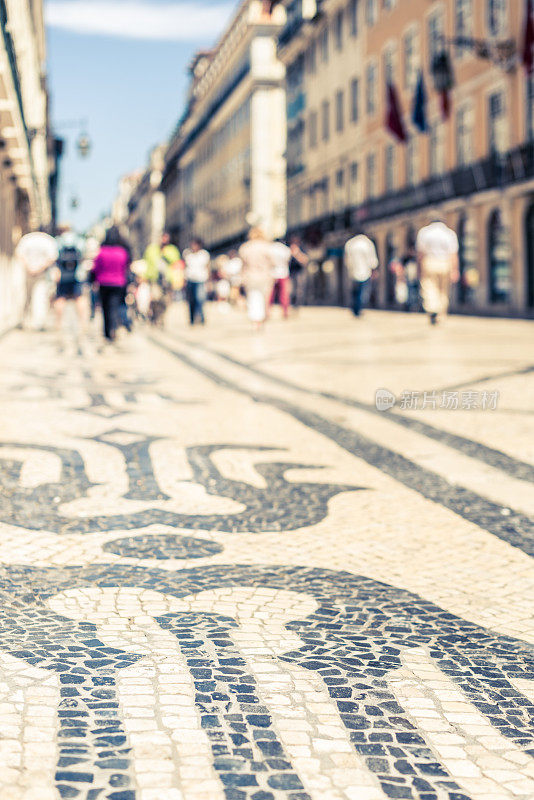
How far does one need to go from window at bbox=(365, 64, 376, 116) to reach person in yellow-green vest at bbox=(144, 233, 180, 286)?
23603 mm

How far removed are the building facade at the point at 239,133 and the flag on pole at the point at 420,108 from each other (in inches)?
817

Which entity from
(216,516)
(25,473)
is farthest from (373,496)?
(25,473)

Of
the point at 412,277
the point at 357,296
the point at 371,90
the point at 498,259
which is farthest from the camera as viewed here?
the point at 371,90

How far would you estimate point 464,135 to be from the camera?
37.1 meters

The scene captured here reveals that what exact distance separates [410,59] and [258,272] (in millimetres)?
23782

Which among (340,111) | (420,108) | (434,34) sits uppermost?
(434,34)

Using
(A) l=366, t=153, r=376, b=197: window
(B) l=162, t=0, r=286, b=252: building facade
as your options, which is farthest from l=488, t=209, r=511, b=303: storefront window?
(B) l=162, t=0, r=286, b=252: building facade

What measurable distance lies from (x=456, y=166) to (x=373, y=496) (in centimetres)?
3372

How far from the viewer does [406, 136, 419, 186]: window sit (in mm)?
→ 41719

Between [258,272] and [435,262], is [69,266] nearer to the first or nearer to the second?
[258,272]

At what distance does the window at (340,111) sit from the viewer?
5203 cm

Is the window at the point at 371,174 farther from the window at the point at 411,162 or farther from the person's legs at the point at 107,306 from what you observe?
the person's legs at the point at 107,306

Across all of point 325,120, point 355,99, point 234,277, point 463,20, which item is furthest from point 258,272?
point 325,120

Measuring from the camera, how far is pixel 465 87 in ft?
120
